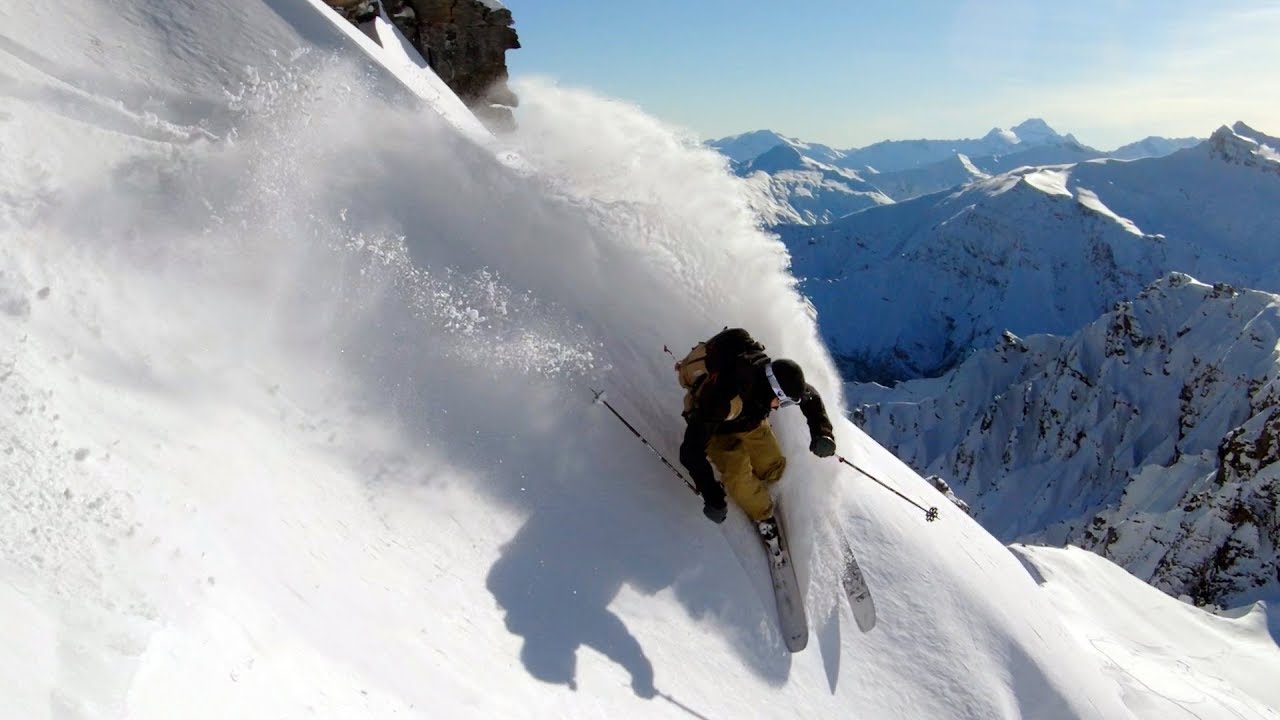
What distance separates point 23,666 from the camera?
2.80m

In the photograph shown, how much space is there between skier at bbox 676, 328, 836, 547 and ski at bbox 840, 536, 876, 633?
894 mm

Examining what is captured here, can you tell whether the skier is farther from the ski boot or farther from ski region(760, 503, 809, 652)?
ski region(760, 503, 809, 652)

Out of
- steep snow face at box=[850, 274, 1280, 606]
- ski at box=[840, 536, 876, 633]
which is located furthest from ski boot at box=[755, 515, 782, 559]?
steep snow face at box=[850, 274, 1280, 606]

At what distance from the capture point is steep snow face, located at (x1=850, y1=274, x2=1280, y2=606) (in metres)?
64.1

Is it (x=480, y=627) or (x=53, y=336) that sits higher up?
(x=53, y=336)

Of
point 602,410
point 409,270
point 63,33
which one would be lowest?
point 602,410

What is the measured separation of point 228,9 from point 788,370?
7.03 m

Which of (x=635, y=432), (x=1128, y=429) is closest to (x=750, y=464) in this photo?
(x=635, y=432)

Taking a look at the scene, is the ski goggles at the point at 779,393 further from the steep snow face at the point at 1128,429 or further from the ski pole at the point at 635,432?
the steep snow face at the point at 1128,429

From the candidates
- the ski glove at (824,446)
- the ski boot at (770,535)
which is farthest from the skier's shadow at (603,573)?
the ski glove at (824,446)

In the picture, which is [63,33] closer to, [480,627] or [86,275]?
[86,275]

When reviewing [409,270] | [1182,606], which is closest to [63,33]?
[409,270]

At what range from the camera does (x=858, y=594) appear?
723 cm

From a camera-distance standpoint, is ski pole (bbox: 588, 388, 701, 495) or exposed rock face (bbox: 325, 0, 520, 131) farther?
exposed rock face (bbox: 325, 0, 520, 131)
